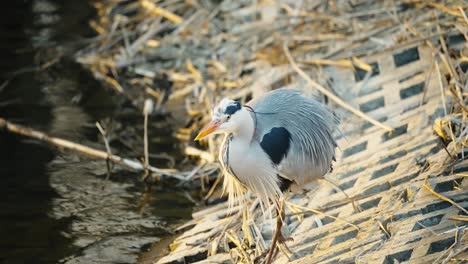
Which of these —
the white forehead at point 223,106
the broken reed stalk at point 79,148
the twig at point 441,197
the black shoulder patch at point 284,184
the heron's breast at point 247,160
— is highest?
the broken reed stalk at point 79,148

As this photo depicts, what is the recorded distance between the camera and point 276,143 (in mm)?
4445

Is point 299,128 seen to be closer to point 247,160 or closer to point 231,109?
point 247,160

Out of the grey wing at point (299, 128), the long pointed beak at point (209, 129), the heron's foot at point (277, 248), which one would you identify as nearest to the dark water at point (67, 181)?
the heron's foot at point (277, 248)

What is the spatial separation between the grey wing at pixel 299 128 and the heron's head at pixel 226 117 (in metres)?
0.26

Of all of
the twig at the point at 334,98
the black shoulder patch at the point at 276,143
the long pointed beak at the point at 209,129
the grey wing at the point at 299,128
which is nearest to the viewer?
the long pointed beak at the point at 209,129

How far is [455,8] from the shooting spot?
6145 millimetres

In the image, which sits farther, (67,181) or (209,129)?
(67,181)

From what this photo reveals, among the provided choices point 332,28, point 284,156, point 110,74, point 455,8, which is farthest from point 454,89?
point 110,74

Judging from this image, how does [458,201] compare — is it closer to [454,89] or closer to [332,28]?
[454,89]

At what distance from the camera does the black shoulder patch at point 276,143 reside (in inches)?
174

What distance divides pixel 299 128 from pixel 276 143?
22 centimetres

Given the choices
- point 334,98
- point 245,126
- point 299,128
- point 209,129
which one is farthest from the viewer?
point 334,98

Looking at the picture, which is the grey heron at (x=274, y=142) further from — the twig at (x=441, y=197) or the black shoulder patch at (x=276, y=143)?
the twig at (x=441, y=197)

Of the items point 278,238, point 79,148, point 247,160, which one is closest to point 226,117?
point 247,160
